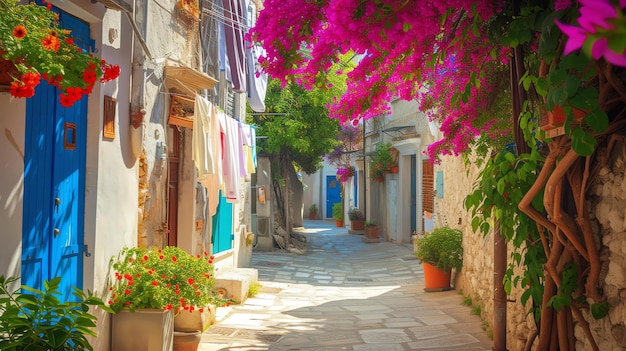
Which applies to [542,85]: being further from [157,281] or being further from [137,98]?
[137,98]

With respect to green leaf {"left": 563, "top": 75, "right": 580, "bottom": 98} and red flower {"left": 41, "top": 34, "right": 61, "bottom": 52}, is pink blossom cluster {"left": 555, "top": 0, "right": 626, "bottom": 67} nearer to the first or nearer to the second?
green leaf {"left": 563, "top": 75, "right": 580, "bottom": 98}

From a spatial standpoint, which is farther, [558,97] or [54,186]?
[54,186]

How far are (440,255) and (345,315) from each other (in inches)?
86.4

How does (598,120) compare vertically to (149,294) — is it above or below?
above

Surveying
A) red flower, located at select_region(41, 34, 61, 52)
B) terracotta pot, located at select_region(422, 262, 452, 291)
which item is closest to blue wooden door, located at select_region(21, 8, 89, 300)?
red flower, located at select_region(41, 34, 61, 52)

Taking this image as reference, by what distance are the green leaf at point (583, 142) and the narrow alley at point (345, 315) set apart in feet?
11.7

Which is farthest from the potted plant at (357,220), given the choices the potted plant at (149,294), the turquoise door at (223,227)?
the potted plant at (149,294)

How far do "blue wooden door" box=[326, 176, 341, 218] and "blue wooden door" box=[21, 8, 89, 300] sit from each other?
3074cm

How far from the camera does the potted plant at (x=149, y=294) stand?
4992 millimetres

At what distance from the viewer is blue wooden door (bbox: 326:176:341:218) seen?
35344 mm

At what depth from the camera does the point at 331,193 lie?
35562 millimetres

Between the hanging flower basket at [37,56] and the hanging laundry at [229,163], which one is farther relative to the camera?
the hanging laundry at [229,163]

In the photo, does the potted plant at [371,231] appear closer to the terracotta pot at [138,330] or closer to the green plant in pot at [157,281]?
the green plant in pot at [157,281]

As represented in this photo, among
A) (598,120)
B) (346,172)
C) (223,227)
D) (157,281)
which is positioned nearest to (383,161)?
(346,172)
